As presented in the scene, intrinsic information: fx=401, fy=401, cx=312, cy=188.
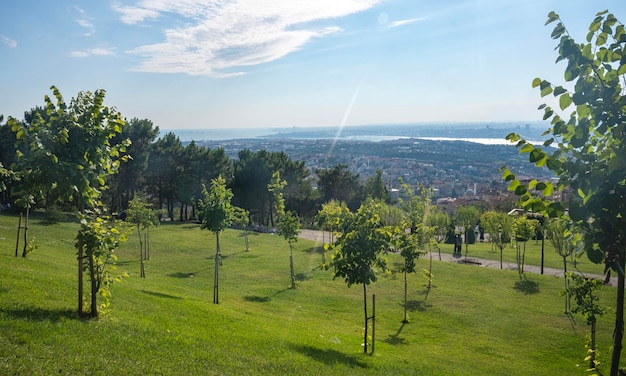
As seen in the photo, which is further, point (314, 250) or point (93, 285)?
point (314, 250)

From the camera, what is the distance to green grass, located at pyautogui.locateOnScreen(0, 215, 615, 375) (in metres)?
7.66

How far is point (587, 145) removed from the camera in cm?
418

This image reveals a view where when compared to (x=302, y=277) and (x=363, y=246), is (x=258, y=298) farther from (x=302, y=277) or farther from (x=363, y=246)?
(x=363, y=246)

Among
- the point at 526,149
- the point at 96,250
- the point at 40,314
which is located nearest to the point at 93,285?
the point at 96,250

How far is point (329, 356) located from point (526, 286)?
1803 centimetres

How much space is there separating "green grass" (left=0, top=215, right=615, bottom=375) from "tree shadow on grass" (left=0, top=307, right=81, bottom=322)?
0.03 m

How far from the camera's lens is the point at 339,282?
2447 cm

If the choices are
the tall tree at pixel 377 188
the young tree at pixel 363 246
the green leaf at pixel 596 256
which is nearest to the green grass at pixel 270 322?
the young tree at pixel 363 246

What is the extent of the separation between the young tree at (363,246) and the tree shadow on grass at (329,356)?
56.5 inches

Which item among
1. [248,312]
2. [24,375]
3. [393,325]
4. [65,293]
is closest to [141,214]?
[248,312]

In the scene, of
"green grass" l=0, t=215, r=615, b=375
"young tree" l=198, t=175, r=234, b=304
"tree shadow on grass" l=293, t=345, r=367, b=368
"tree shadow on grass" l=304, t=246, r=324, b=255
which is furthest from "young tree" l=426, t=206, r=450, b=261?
"tree shadow on grass" l=293, t=345, r=367, b=368

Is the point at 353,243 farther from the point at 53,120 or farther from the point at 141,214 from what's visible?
the point at 141,214

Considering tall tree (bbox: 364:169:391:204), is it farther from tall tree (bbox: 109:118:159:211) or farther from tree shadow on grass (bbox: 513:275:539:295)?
tree shadow on grass (bbox: 513:275:539:295)

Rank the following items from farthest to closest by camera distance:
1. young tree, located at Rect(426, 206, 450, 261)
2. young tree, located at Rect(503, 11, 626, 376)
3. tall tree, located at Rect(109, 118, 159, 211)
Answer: tall tree, located at Rect(109, 118, 159, 211) → young tree, located at Rect(426, 206, 450, 261) → young tree, located at Rect(503, 11, 626, 376)
